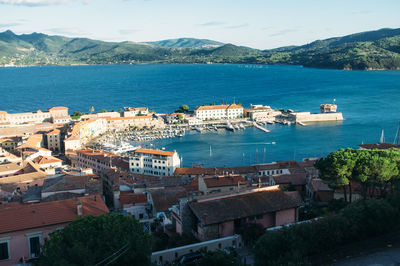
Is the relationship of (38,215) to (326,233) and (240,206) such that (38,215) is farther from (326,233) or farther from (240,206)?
(326,233)

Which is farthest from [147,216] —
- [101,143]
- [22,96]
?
[22,96]

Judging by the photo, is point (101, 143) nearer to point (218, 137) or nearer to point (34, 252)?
point (218, 137)

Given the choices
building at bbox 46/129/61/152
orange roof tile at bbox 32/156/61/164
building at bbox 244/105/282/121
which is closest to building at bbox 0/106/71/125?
building at bbox 46/129/61/152

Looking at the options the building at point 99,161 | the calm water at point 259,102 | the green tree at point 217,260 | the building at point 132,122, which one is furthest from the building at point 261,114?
the green tree at point 217,260

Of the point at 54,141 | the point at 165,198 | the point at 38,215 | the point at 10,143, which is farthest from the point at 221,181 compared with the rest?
the point at 10,143

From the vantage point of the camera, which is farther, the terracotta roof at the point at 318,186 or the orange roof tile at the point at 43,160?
the orange roof tile at the point at 43,160

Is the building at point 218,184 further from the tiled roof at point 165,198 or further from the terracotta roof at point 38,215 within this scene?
the terracotta roof at point 38,215

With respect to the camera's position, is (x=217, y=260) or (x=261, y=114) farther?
(x=261, y=114)
